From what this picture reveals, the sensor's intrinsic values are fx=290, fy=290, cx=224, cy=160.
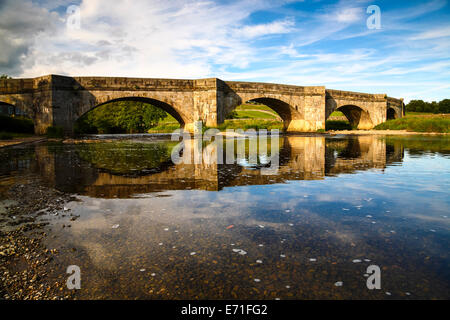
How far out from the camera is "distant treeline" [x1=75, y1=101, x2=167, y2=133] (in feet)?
186

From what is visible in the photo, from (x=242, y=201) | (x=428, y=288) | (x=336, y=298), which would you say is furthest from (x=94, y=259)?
(x=428, y=288)

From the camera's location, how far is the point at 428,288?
3.08 meters

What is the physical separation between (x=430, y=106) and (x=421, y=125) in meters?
88.2

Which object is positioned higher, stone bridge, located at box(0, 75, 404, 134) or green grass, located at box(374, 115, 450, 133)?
stone bridge, located at box(0, 75, 404, 134)

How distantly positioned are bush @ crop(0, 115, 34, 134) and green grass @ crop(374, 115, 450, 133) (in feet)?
171

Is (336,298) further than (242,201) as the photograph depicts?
No

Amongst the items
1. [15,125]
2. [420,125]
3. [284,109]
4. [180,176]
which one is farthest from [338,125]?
[180,176]

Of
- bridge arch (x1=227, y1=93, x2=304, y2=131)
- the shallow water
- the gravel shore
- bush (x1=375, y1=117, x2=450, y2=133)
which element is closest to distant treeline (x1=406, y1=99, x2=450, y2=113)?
bush (x1=375, y1=117, x2=450, y2=133)

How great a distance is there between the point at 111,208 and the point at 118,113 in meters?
55.3

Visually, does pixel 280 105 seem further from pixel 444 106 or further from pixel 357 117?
pixel 444 106

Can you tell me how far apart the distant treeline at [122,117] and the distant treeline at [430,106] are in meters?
104

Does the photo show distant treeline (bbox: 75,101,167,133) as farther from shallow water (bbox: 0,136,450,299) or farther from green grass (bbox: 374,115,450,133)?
shallow water (bbox: 0,136,450,299)

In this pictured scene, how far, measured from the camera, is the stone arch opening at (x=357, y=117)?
52934 mm
